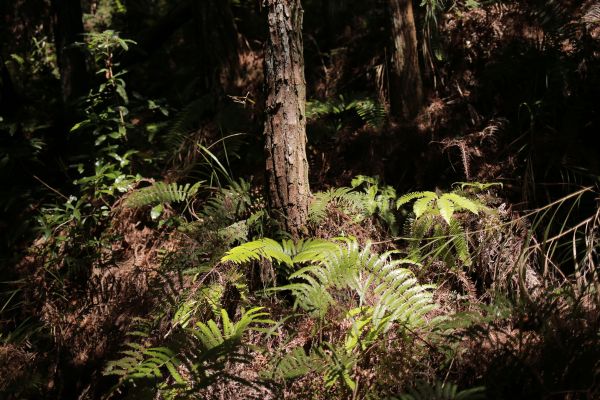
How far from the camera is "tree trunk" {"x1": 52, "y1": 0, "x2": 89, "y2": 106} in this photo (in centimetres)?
515

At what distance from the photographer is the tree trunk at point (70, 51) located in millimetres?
5148

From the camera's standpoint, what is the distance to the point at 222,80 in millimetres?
5387

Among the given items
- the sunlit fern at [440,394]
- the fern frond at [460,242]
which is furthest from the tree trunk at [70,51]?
the sunlit fern at [440,394]

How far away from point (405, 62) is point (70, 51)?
11.7 ft

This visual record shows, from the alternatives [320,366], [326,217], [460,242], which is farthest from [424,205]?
[320,366]

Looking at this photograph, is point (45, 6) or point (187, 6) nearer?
point (187, 6)

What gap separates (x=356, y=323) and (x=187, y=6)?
15.4 ft

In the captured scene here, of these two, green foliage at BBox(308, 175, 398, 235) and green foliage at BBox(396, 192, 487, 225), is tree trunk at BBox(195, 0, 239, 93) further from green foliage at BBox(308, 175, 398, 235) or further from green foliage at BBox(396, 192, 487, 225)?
green foliage at BBox(396, 192, 487, 225)

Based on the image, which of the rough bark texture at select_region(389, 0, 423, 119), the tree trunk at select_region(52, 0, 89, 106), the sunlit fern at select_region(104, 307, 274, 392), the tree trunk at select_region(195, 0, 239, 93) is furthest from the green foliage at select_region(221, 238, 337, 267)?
the tree trunk at select_region(52, 0, 89, 106)

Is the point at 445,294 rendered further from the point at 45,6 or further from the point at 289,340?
the point at 45,6

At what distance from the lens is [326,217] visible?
147 inches

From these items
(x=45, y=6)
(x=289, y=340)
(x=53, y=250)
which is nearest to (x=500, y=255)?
(x=289, y=340)

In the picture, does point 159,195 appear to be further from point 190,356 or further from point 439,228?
point 439,228

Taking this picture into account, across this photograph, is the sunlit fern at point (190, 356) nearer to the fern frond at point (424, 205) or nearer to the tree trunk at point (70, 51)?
the fern frond at point (424, 205)
